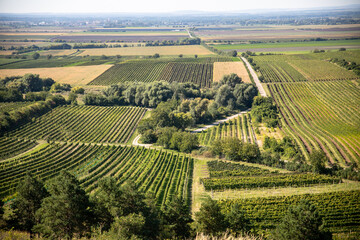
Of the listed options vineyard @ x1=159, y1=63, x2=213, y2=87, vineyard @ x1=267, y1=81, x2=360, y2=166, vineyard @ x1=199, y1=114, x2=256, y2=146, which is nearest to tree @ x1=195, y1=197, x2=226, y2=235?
vineyard @ x1=267, y1=81, x2=360, y2=166

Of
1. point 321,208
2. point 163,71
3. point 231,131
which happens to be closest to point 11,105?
point 163,71

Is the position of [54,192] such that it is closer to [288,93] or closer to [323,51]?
[288,93]

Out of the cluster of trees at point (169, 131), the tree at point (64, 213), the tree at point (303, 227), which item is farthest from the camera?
the cluster of trees at point (169, 131)

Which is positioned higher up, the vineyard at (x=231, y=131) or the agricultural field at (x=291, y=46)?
the agricultural field at (x=291, y=46)

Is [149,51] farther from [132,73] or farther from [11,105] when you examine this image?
[11,105]

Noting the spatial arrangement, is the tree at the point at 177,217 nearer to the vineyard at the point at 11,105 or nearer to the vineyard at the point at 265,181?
the vineyard at the point at 265,181

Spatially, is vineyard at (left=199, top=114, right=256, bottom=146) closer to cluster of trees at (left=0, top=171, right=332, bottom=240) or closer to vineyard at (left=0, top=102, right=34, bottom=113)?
cluster of trees at (left=0, top=171, right=332, bottom=240)

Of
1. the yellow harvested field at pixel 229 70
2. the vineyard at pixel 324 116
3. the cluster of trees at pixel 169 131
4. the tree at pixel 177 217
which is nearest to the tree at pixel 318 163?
the vineyard at pixel 324 116
